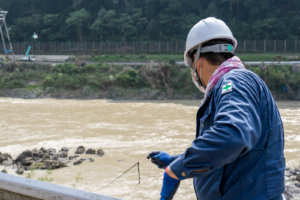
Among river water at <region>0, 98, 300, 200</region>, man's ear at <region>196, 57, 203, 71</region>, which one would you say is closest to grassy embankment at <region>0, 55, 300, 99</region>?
river water at <region>0, 98, 300, 200</region>

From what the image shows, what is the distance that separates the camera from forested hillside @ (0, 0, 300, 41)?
1775 inches

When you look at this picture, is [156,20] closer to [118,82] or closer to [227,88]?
[118,82]

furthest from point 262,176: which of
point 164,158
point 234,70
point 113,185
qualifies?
point 113,185

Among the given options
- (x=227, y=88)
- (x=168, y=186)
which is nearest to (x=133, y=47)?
(x=168, y=186)

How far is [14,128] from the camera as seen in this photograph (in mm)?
18219

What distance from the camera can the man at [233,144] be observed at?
172 centimetres

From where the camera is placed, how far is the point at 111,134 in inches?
658

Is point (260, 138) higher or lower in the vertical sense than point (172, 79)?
higher

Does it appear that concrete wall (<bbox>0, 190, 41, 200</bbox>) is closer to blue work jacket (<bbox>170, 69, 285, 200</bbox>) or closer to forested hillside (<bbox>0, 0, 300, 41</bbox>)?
blue work jacket (<bbox>170, 69, 285, 200</bbox>)

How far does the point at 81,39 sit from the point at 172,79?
84.7 feet

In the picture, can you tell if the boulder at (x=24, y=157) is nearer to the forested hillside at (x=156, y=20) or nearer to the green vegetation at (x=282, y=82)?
the green vegetation at (x=282, y=82)

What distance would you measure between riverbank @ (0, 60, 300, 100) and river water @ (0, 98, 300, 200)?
1569mm

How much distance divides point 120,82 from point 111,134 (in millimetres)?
13325

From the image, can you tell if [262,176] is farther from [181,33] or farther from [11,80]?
[181,33]
